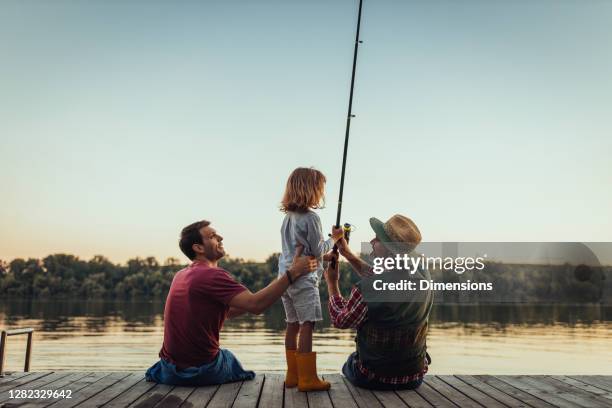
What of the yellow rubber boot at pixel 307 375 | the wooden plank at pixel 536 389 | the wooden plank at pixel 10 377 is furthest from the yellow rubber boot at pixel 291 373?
the wooden plank at pixel 10 377

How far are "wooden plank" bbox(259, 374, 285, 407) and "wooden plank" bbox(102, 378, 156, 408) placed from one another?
776 mm

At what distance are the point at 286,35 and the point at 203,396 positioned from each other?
676 inches

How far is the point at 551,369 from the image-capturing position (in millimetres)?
21469

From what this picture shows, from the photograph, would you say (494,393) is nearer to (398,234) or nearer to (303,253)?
(398,234)

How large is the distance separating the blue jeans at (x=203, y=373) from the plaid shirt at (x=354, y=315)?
34.4 inches

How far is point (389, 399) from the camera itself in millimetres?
3664

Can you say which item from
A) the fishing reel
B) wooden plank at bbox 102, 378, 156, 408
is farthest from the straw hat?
wooden plank at bbox 102, 378, 156, 408

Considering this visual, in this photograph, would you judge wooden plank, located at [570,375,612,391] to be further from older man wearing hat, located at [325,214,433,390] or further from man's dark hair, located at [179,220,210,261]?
man's dark hair, located at [179,220,210,261]

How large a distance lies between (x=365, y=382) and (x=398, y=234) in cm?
103

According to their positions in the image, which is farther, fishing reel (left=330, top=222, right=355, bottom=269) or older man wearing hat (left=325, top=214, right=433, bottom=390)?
fishing reel (left=330, top=222, right=355, bottom=269)

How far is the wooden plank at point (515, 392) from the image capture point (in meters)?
3.63

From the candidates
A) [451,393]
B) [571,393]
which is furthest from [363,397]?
[571,393]

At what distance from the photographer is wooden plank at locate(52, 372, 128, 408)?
355cm

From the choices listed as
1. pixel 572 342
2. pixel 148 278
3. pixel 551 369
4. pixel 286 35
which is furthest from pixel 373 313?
pixel 148 278
